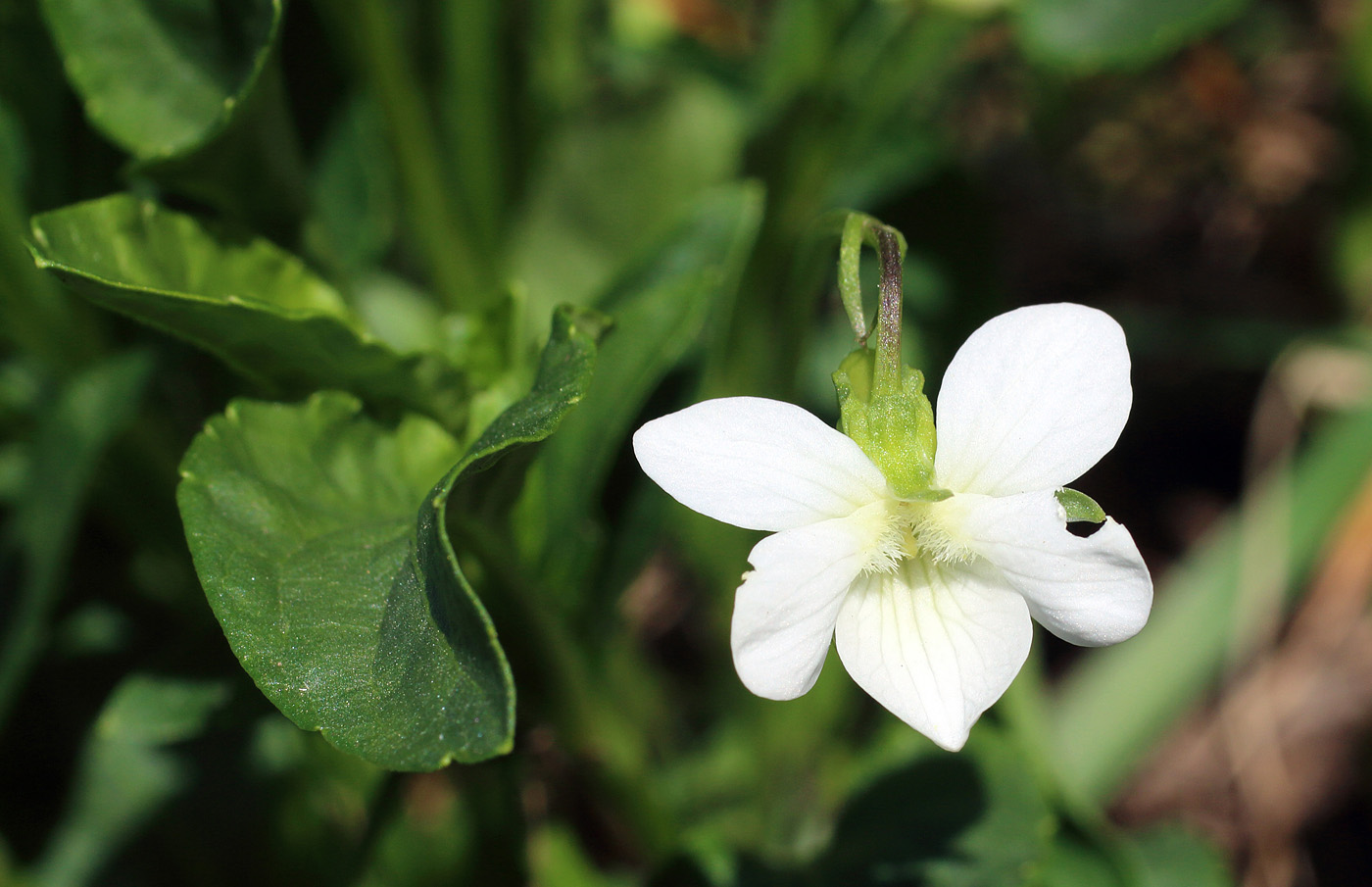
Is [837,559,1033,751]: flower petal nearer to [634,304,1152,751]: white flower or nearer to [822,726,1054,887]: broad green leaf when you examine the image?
[634,304,1152,751]: white flower

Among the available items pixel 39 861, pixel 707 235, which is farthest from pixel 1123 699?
pixel 39 861

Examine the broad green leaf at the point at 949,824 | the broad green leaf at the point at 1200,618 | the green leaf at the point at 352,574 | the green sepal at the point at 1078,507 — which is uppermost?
the green sepal at the point at 1078,507

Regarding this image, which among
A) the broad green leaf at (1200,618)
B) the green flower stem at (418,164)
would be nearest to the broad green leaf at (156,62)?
the green flower stem at (418,164)

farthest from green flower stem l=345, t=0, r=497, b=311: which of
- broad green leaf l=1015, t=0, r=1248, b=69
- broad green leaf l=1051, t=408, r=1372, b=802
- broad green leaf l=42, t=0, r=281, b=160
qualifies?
broad green leaf l=1051, t=408, r=1372, b=802

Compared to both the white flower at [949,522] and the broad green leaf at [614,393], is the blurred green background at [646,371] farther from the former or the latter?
the white flower at [949,522]

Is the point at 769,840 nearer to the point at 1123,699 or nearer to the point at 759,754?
the point at 759,754

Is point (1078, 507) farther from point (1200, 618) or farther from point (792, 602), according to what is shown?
point (1200, 618)

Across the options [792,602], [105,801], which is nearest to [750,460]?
[792,602]

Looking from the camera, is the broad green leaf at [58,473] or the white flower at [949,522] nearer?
the white flower at [949,522]
